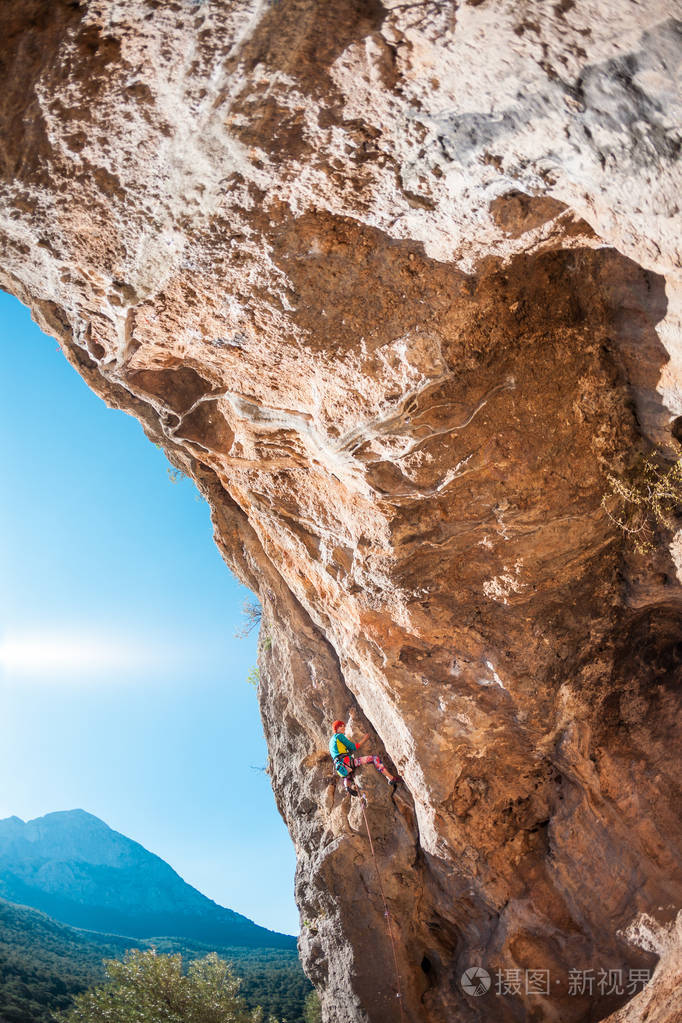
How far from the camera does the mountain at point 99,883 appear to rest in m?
41.7

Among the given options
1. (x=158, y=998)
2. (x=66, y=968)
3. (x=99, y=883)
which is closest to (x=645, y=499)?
(x=158, y=998)

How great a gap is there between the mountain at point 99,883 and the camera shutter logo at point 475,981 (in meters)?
33.9

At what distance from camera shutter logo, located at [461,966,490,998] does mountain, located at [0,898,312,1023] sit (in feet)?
28.8

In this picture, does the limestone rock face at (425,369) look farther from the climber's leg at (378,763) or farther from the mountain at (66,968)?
the mountain at (66,968)

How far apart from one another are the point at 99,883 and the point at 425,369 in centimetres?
5574

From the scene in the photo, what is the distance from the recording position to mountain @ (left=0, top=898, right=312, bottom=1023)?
45.4 ft

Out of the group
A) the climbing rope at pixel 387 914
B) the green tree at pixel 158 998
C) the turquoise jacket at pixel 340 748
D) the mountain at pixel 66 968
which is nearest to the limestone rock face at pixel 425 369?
the climbing rope at pixel 387 914

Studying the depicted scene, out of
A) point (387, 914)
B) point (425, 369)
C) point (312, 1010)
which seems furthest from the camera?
point (312, 1010)

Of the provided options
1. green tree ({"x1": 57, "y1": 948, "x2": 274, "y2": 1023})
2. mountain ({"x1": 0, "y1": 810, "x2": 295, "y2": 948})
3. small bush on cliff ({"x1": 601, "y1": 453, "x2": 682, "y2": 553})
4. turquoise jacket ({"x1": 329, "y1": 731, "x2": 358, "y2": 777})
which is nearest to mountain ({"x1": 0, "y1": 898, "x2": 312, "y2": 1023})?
green tree ({"x1": 57, "y1": 948, "x2": 274, "y2": 1023})

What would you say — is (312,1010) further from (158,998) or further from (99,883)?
(99,883)

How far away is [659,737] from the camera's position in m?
6.06

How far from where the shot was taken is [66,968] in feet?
57.4

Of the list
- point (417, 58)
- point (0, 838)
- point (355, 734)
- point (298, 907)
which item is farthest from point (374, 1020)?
point (0, 838)

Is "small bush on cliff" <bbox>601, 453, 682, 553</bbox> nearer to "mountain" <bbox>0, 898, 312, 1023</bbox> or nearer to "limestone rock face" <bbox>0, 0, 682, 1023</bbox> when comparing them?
"limestone rock face" <bbox>0, 0, 682, 1023</bbox>
